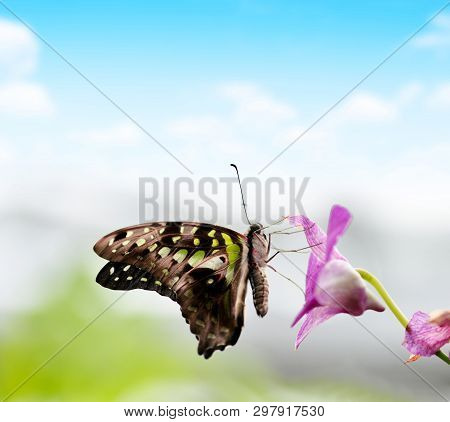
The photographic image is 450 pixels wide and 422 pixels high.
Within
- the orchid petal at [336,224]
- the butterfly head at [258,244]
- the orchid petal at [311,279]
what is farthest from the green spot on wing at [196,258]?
the orchid petal at [336,224]

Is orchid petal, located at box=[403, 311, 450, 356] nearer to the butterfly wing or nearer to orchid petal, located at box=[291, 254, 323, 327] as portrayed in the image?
orchid petal, located at box=[291, 254, 323, 327]

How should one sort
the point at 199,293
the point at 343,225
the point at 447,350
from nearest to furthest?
the point at 343,225
the point at 447,350
the point at 199,293

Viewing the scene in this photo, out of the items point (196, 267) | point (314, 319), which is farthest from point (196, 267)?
point (314, 319)

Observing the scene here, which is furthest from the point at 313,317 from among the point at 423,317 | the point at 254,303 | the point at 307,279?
the point at 254,303

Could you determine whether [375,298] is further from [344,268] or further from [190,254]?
[190,254]

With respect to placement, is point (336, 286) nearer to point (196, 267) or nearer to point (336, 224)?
point (336, 224)

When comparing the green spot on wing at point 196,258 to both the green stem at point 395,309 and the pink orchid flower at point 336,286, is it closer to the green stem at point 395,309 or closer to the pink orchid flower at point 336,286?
the pink orchid flower at point 336,286

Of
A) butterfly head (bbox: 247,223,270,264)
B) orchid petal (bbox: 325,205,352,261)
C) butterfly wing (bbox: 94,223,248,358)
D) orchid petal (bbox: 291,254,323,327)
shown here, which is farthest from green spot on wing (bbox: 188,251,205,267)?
orchid petal (bbox: 325,205,352,261)
